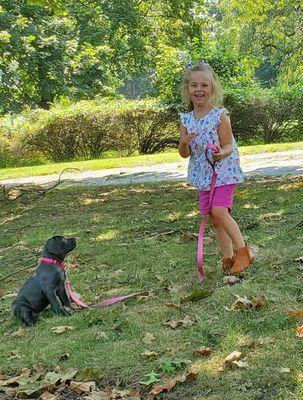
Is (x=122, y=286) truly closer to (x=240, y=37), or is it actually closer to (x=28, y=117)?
(x=28, y=117)

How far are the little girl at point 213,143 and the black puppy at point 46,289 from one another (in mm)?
1163

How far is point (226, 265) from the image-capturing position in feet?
14.0

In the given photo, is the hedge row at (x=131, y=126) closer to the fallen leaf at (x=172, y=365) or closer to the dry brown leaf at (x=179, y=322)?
the dry brown leaf at (x=179, y=322)

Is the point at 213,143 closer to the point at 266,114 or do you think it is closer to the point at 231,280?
the point at 231,280

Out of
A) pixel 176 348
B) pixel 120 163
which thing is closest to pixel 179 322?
pixel 176 348

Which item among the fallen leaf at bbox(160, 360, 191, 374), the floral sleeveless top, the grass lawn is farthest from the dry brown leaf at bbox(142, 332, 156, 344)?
the floral sleeveless top

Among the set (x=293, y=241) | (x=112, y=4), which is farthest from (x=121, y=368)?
(x=112, y=4)

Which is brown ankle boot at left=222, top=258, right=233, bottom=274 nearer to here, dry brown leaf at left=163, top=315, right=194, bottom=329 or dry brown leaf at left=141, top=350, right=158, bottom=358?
dry brown leaf at left=163, top=315, right=194, bottom=329

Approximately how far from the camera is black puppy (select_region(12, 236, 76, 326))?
3.98 metres

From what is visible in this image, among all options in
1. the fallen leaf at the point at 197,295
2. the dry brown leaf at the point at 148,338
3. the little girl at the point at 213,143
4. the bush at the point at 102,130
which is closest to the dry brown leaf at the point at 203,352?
the dry brown leaf at the point at 148,338

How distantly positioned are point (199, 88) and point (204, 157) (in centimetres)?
51

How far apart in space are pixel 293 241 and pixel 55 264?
81.5 inches

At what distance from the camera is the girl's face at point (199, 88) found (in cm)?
411

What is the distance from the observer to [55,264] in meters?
4.10
